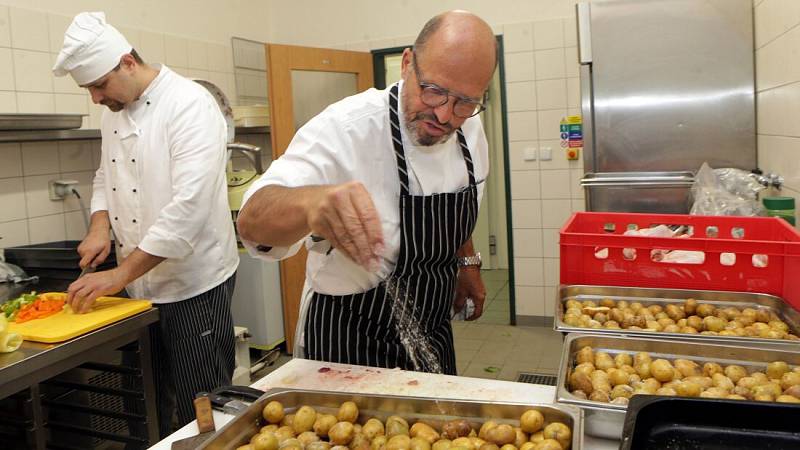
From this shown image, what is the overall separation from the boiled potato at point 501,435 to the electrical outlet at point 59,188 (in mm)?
2875

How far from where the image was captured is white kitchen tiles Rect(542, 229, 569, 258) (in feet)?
14.8

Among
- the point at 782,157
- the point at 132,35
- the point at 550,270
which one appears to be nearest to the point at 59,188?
the point at 132,35

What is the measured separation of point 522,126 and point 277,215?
3466 millimetres

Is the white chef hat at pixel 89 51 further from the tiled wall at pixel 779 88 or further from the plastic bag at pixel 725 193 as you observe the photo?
the tiled wall at pixel 779 88

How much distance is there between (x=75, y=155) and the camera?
3340mm

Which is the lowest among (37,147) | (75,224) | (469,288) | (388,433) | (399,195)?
(388,433)

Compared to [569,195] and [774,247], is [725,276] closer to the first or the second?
[774,247]

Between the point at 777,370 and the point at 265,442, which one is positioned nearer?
the point at 265,442

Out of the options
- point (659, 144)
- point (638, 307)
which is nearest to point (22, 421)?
point (638, 307)

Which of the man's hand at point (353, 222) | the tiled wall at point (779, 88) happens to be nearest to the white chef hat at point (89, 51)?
the man's hand at point (353, 222)

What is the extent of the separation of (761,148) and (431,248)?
6.54 ft

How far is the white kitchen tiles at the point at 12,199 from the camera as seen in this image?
295 cm

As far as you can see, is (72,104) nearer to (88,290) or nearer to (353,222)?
(88,290)

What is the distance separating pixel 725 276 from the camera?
1.71 m
